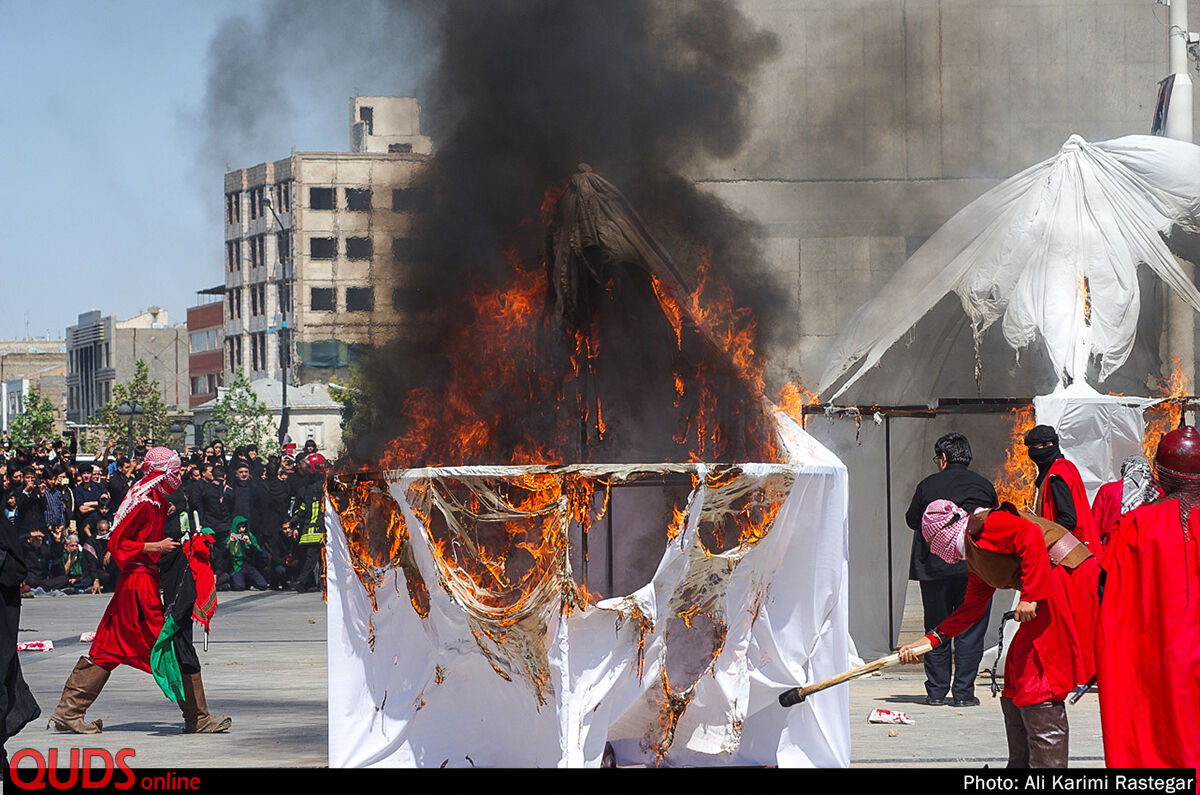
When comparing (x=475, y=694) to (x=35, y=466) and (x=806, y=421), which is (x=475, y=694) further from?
(x=35, y=466)

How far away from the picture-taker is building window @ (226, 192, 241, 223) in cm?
10150

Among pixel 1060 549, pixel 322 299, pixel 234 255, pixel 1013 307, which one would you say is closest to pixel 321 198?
pixel 322 299

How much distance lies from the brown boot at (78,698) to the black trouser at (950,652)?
5097mm

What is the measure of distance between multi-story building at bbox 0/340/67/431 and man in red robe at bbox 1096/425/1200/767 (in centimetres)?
12215

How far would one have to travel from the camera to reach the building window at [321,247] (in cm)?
9119

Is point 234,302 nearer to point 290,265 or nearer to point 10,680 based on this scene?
point 290,265

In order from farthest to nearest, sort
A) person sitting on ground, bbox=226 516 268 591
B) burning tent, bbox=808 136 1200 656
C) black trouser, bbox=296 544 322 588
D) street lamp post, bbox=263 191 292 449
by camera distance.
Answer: street lamp post, bbox=263 191 292 449 → person sitting on ground, bbox=226 516 268 591 → black trouser, bbox=296 544 322 588 → burning tent, bbox=808 136 1200 656

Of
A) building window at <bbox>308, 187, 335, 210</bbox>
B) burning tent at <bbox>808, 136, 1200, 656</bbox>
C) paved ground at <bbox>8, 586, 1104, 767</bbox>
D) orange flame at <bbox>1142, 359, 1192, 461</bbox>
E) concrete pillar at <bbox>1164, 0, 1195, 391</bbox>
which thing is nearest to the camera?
paved ground at <bbox>8, 586, 1104, 767</bbox>

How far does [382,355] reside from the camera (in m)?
10.7

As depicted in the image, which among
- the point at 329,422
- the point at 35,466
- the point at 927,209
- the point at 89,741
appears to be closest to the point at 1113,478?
the point at 89,741

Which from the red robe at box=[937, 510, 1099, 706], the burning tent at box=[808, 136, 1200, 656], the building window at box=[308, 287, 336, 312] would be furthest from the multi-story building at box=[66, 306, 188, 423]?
the red robe at box=[937, 510, 1099, 706]

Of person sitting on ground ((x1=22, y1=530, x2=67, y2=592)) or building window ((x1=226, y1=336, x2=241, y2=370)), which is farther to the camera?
building window ((x1=226, y1=336, x2=241, y2=370))

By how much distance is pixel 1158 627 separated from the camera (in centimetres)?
584

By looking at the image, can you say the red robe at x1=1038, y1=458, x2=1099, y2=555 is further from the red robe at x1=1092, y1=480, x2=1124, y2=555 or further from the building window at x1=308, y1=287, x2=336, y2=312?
the building window at x1=308, y1=287, x2=336, y2=312
